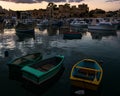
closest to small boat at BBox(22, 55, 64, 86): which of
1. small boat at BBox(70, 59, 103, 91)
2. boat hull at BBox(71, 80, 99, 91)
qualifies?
small boat at BBox(70, 59, 103, 91)

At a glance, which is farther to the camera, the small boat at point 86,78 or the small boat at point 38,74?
the small boat at point 38,74

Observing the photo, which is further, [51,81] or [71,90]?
[51,81]

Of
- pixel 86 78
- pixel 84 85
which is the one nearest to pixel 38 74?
pixel 84 85

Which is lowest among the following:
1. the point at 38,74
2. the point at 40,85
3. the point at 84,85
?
the point at 40,85

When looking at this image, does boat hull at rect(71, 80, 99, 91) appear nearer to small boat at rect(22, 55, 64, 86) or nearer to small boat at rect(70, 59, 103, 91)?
small boat at rect(70, 59, 103, 91)

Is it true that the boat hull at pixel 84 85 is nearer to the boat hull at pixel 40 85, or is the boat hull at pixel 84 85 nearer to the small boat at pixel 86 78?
the small boat at pixel 86 78

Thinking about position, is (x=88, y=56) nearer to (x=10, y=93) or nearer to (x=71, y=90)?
(x=71, y=90)

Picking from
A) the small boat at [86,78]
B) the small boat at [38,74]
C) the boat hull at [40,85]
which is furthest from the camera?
the boat hull at [40,85]

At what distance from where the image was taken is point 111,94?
13156mm

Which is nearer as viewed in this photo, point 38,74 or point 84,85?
point 84,85

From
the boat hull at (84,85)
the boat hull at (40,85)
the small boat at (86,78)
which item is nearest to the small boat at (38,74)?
the boat hull at (40,85)

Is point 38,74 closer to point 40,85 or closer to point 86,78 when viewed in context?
point 40,85

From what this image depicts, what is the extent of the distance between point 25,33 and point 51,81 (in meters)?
41.3

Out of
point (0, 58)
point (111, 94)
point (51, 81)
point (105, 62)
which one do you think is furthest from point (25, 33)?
point (111, 94)
